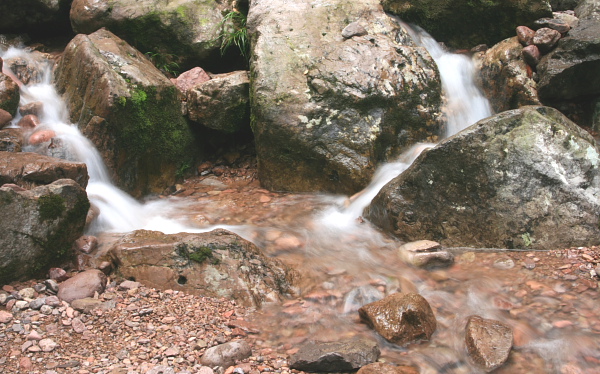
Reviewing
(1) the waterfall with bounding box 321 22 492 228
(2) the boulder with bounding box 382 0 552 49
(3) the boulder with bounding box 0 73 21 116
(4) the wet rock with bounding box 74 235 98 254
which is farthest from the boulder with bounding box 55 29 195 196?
(2) the boulder with bounding box 382 0 552 49

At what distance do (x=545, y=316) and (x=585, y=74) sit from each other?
3.73 meters

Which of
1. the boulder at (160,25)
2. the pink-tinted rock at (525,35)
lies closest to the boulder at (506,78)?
the pink-tinted rock at (525,35)

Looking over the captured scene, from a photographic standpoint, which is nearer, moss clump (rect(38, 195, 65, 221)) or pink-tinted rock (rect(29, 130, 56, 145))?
moss clump (rect(38, 195, 65, 221))

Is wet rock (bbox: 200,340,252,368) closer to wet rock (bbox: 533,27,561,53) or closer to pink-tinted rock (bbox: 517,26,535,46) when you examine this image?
wet rock (bbox: 533,27,561,53)

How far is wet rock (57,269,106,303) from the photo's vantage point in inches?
140

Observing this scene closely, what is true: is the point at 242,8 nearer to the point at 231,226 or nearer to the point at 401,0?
the point at 401,0

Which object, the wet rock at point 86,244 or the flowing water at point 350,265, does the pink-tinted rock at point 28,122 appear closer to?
the flowing water at point 350,265

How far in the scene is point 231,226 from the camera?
5.14 metres

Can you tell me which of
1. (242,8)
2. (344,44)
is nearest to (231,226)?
(344,44)

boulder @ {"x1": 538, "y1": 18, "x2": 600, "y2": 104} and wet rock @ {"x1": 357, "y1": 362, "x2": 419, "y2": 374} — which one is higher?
boulder @ {"x1": 538, "y1": 18, "x2": 600, "y2": 104}

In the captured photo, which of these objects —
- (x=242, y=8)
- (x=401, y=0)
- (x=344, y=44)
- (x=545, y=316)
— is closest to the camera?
(x=545, y=316)

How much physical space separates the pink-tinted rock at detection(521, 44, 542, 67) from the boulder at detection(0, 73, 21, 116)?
6322mm

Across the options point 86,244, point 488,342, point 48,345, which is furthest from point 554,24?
point 48,345

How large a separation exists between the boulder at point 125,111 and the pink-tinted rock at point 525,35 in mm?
4579
